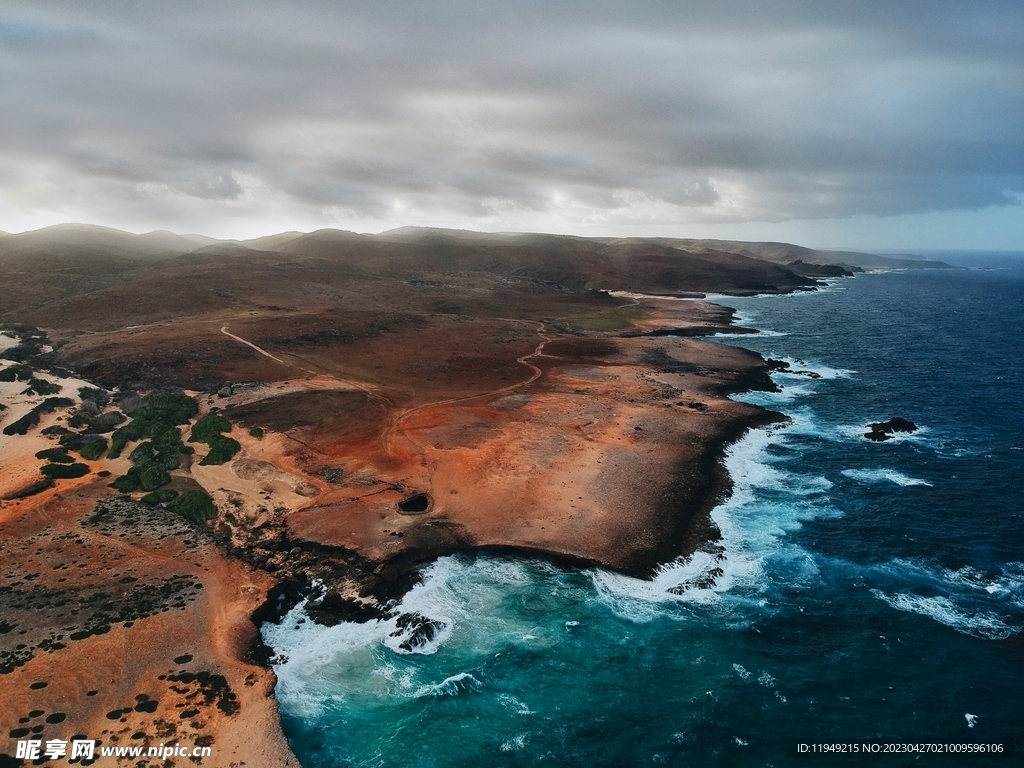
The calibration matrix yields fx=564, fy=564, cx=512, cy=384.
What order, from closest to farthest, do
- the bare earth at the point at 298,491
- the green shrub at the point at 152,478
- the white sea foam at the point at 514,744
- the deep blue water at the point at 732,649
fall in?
the white sea foam at the point at 514,744 → the deep blue water at the point at 732,649 → the bare earth at the point at 298,491 → the green shrub at the point at 152,478

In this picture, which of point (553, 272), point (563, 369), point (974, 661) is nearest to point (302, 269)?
point (553, 272)

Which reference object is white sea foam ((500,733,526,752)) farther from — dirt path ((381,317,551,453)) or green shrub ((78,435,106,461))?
green shrub ((78,435,106,461))

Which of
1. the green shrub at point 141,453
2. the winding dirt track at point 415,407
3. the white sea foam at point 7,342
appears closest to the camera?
the green shrub at point 141,453

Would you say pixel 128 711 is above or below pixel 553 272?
below

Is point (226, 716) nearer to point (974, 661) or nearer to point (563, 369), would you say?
point (974, 661)

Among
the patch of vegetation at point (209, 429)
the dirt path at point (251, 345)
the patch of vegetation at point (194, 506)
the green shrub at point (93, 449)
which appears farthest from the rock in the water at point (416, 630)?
the dirt path at point (251, 345)

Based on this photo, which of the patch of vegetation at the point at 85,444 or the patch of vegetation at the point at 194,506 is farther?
the patch of vegetation at the point at 85,444

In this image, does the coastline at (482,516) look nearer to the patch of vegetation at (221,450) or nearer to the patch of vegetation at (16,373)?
the patch of vegetation at (221,450)
